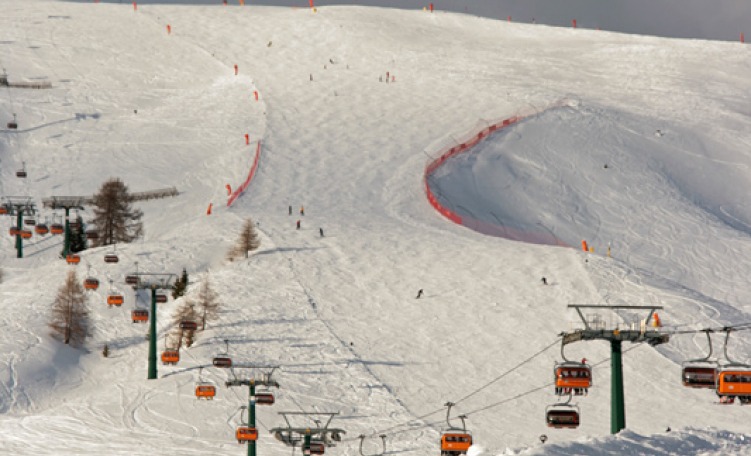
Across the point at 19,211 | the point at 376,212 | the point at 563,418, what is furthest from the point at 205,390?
the point at 19,211

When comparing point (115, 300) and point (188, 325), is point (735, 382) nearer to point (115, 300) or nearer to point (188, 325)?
point (188, 325)

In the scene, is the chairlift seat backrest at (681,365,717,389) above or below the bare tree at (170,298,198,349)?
above

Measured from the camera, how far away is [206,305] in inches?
2251

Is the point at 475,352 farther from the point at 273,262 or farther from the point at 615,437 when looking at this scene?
the point at 615,437

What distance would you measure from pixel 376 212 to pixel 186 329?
21.9 meters

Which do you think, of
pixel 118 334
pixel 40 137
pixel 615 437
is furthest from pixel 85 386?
pixel 40 137

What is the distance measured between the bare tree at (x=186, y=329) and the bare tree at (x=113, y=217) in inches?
674

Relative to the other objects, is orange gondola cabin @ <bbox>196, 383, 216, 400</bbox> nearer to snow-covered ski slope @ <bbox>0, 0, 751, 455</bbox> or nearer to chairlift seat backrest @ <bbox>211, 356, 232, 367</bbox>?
snow-covered ski slope @ <bbox>0, 0, 751, 455</bbox>

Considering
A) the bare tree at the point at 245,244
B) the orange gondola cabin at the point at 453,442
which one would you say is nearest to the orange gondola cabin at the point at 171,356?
the bare tree at the point at 245,244

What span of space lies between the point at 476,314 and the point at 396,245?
9784 millimetres

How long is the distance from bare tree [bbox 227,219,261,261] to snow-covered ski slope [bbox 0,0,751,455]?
0.56m

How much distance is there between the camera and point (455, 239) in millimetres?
68312

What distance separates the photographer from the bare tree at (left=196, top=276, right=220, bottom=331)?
5716cm

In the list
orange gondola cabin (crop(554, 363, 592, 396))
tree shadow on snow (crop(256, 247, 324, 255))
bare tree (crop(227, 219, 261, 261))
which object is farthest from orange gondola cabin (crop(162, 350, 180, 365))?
orange gondola cabin (crop(554, 363, 592, 396))
